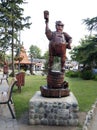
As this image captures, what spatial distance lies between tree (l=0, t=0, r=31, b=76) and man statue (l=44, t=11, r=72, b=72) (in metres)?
20.5

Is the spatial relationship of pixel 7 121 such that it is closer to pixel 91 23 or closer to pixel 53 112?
pixel 53 112

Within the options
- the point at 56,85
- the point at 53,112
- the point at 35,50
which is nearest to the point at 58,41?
the point at 56,85

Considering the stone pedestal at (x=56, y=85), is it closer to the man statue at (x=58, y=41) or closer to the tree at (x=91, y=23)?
the man statue at (x=58, y=41)

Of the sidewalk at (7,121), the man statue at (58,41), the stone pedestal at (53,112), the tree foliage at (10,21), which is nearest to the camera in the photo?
the sidewalk at (7,121)

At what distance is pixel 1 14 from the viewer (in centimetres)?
3109

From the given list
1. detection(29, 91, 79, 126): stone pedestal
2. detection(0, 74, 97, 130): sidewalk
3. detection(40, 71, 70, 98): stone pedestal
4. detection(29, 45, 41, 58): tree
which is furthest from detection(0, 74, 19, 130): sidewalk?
detection(29, 45, 41, 58): tree

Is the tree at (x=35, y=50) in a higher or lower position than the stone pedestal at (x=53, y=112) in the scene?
higher

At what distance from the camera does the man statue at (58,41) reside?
936cm

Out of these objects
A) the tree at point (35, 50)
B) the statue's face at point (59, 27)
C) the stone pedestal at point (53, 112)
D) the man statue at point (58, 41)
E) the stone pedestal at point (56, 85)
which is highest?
the tree at point (35, 50)

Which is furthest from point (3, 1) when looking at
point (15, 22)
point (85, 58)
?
point (85, 58)

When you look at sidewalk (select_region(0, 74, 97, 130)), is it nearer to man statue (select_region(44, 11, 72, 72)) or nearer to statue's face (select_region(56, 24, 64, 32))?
man statue (select_region(44, 11, 72, 72))

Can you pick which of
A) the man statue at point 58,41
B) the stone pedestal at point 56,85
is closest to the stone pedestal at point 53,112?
the stone pedestal at point 56,85

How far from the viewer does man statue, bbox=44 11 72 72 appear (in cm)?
936

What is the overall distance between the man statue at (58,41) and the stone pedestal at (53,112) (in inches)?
55.2
